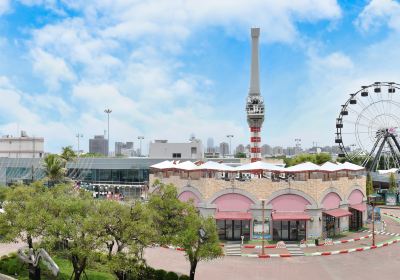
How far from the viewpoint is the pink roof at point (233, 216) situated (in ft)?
136

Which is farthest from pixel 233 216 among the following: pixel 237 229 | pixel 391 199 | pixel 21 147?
pixel 21 147

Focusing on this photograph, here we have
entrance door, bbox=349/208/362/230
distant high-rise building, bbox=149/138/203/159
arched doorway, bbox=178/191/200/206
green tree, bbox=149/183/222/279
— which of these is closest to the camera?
green tree, bbox=149/183/222/279

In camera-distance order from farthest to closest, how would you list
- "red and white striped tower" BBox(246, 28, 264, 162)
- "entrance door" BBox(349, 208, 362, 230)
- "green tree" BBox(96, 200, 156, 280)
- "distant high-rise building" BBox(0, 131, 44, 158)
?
1. "distant high-rise building" BBox(0, 131, 44, 158)
2. "red and white striped tower" BBox(246, 28, 264, 162)
3. "entrance door" BBox(349, 208, 362, 230)
4. "green tree" BBox(96, 200, 156, 280)

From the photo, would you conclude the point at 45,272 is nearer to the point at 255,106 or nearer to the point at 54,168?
the point at 54,168

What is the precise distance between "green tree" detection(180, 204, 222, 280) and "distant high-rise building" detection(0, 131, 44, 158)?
95.5 meters

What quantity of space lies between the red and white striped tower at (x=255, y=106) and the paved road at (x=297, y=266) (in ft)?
116

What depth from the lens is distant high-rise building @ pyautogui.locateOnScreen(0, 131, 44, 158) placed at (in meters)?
112

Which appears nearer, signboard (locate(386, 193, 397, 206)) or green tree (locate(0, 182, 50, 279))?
green tree (locate(0, 182, 50, 279))

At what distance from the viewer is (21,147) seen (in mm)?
112250

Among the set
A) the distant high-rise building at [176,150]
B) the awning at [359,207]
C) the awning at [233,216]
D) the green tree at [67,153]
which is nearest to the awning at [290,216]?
the awning at [233,216]

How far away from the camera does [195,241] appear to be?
25.2 m

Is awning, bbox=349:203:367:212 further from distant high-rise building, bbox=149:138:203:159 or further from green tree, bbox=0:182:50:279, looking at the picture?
distant high-rise building, bbox=149:138:203:159

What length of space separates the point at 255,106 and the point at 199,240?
49250mm

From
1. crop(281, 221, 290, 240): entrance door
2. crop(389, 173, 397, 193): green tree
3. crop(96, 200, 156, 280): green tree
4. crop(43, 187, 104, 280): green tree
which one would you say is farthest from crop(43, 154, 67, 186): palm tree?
crop(389, 173, 397, 193): green tree
